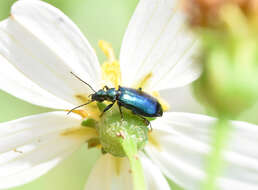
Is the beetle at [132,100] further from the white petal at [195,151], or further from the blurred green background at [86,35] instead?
the blurred green background at [86,35]

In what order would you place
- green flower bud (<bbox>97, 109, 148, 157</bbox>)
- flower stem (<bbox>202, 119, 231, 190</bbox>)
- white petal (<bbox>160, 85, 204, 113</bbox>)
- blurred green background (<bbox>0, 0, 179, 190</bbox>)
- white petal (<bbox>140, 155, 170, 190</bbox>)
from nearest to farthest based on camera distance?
flower stem (<bbox>202, 119, 231, 190</bbox>), green flower bud (<bbox>97, 109, 148, 157</bbox>), white petal (<bbox>140, 155, 170, 190</bbox>), white petal (<bbox>160, 85, 204, 113</bbox>), blurred green background (<bbox>0, 0, 179, 190</bbox>)

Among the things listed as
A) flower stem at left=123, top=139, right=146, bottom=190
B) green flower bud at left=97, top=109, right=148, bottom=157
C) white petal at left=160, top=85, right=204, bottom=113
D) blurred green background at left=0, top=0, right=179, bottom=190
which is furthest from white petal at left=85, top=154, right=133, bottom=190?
blurred green background at left=0, top=0, right=179, bottom=190

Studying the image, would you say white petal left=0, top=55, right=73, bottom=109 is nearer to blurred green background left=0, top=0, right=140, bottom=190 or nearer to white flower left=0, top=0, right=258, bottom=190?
white flower left=0, top=0, right=258, bottom=190

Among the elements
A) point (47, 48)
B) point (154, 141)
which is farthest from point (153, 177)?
point (47, 48)

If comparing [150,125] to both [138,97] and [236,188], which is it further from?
[236,188]

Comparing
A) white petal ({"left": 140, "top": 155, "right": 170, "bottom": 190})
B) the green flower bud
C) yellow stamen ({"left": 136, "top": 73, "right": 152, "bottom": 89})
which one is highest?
yellow stamen ({"left": 136, "top": 73, "right": 152, "bottom": 89})

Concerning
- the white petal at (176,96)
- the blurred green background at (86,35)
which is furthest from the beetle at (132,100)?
the blurred green background at (86,35)
